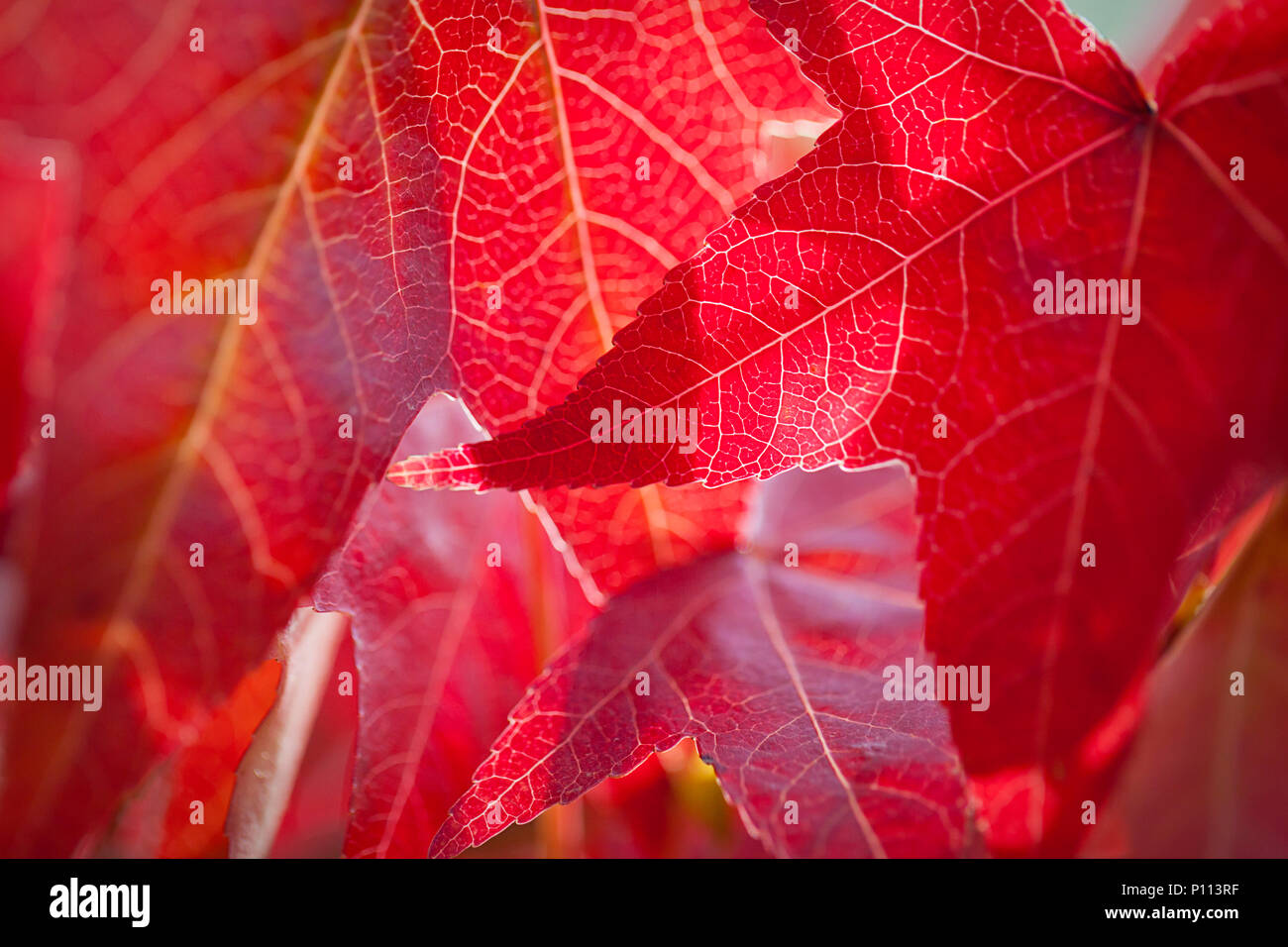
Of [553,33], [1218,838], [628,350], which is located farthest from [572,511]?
[1218,838]

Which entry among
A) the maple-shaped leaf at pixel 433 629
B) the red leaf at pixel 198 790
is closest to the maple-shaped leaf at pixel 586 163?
the maple-shaped leaf at pixel 433 629

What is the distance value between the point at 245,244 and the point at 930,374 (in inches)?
12.7

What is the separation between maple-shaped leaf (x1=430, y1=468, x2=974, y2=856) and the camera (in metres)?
0.40

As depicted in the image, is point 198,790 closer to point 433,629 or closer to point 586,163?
point 433,629

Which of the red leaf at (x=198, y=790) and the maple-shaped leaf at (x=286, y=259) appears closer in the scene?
the maple-shaped leaf at (x=286, y=259)

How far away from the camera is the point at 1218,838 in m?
0.47

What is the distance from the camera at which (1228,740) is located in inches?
19.1

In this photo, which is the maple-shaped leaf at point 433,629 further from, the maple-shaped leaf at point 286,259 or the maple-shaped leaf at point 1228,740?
the maple-shaped leaf at point 1228,740

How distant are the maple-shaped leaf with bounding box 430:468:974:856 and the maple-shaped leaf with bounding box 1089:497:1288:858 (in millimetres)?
128

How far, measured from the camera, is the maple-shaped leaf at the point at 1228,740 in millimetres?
460

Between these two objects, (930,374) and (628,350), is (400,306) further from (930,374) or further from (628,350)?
(930,374)

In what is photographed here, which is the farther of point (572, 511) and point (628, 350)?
point (572, 511)

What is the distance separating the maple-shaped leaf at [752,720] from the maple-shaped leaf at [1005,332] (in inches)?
2.9

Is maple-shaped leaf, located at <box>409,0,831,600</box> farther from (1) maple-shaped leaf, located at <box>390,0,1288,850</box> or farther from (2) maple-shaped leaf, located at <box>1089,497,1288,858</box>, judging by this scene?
(2) maple-shaped leaf, located at <box>1089,497,1288,858</box>
